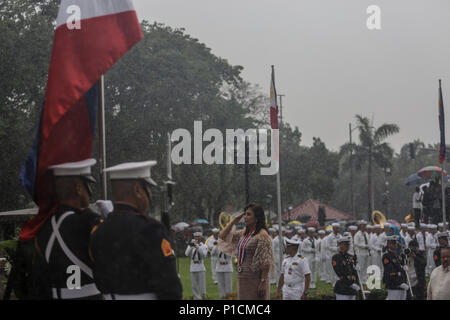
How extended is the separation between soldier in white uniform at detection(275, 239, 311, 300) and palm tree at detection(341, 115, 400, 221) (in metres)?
36.8

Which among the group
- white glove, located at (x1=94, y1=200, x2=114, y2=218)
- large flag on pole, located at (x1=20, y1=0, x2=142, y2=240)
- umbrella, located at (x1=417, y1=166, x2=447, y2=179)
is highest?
large flag on pole, located at (x1=20, y1=0, x2=142, y2=240)

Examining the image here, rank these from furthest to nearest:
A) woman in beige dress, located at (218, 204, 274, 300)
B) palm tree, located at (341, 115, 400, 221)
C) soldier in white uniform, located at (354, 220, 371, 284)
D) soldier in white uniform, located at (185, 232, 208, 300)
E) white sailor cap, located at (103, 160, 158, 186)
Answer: palm tree, located at (341, 115, 400, 221)
soldier in white uniform, located at (354, 220, 371, 284)
soldier in white uniform, located at (185, 232, 208, 300)
woman in beige dress, located at (218, 204, 274, 300)
white sailor cap, located at (103, 160, 158, 186)

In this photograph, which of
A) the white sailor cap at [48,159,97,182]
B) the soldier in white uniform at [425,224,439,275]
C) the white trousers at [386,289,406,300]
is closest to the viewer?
the white sailor cap at [48,159,97,182]

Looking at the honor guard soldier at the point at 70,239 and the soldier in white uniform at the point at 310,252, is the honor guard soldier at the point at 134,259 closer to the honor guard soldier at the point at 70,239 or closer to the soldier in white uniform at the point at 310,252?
the honor guard soldier at the point at 70,239

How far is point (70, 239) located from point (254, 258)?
4284 mm

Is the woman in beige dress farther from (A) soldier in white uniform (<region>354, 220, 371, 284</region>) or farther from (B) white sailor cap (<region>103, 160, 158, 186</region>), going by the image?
(A) soldier in white uniform (<region>354, 220, 371, 284</region>)

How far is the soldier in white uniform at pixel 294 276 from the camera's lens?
10.6m

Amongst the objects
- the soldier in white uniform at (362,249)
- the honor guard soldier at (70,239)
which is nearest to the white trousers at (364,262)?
the soldier in white uniform at (362,249)

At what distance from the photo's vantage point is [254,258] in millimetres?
8320

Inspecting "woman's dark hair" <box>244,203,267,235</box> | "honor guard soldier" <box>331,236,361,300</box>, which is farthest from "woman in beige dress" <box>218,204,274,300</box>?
"honor guard soldier" <box>331,236,361,300</box>

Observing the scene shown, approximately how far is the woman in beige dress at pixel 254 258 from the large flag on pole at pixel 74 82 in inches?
139

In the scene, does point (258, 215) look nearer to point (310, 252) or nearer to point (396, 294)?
point (396, 294)

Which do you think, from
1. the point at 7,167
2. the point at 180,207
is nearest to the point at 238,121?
the point at 180,207

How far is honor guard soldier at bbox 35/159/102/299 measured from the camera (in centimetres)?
432
